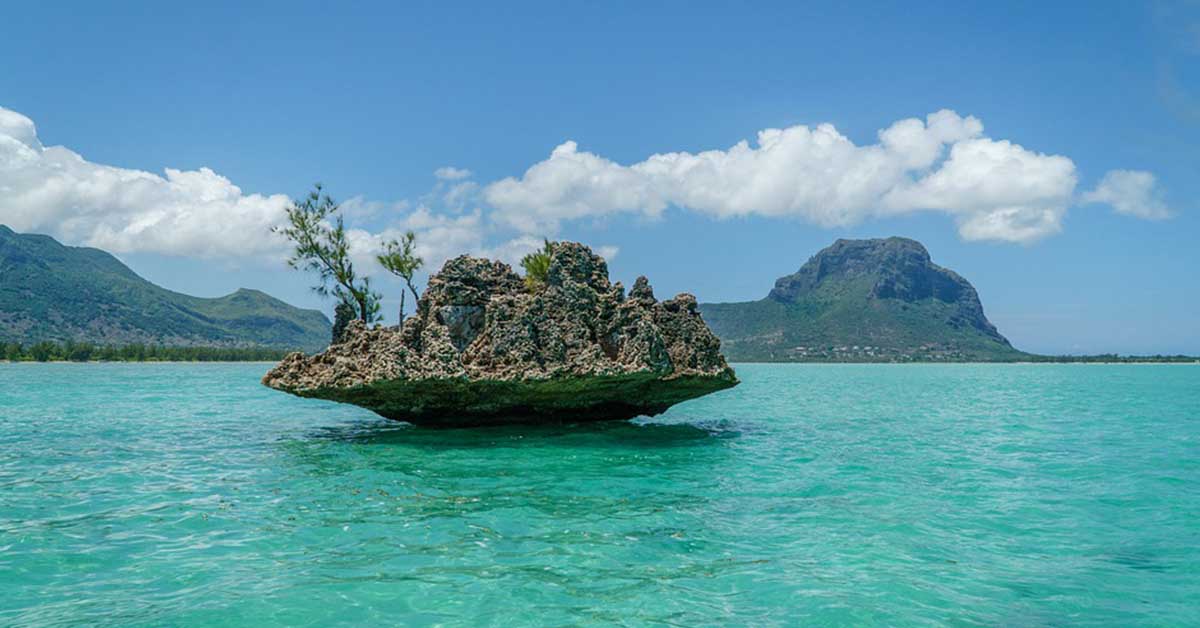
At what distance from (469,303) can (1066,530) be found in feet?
51.4

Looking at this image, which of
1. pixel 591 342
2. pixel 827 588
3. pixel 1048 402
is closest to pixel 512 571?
pixel 827 588

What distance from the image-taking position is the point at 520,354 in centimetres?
1891

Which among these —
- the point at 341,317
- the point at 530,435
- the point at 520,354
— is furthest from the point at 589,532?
the point at 341,317

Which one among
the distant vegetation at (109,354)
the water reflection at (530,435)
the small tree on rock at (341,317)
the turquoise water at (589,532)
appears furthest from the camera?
the distant vegetation at (109,354)

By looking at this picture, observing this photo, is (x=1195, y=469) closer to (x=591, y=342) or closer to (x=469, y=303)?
(x=591, y=342)

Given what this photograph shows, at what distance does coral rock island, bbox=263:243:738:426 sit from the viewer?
1880 cm

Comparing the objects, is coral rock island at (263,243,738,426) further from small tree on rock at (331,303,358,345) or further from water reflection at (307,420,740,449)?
small tree on rock at (331,303,358,345)

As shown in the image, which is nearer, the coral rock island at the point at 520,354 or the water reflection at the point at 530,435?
the coral rock island at the point at 520,354

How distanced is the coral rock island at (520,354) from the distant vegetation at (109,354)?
124388 mm

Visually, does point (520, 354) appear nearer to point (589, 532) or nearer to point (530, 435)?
point (530, 435)

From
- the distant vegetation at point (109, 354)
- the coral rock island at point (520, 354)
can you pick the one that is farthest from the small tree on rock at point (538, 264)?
the distant vegetation at point (109, 354)

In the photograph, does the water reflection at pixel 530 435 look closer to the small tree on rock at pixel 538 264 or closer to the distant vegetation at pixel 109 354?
the small tree on rock at pixel 538 264

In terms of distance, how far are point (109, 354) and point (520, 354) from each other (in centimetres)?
15441

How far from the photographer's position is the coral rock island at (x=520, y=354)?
18.8 m
